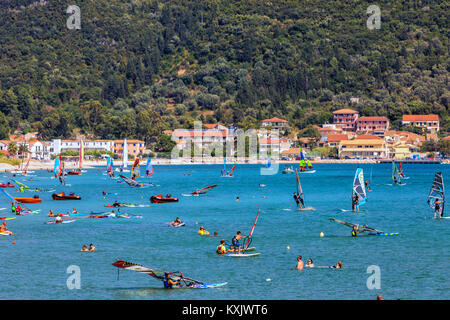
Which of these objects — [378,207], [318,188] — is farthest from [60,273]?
[318,188]

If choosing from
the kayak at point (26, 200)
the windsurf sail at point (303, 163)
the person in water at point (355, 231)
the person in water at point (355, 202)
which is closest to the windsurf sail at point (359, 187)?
the person in water at point (355, 202)

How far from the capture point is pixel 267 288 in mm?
37375

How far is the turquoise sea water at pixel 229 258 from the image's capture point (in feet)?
121

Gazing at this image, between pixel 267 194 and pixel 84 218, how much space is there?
46.2 m

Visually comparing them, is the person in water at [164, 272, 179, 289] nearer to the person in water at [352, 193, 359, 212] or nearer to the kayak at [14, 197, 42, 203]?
the person in water at [352, 193, 359, 212]

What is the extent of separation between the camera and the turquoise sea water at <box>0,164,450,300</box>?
1458 inches

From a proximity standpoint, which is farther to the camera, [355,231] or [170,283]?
[355,231]

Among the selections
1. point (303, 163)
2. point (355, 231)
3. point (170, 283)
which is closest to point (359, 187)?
point (355, 231)

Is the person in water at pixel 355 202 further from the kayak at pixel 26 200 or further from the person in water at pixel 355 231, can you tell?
the kayak at pixel 26 200

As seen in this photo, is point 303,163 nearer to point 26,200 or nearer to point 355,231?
point 26,200

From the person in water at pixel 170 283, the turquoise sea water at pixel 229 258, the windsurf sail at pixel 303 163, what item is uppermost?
the windsurf sail at pixel 303 163

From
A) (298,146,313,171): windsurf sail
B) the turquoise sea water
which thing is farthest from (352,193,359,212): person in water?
(298,146,313,171): windsurf sail

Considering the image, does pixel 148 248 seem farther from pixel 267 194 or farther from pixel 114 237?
pixel 267 194

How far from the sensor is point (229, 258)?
1811 inches
